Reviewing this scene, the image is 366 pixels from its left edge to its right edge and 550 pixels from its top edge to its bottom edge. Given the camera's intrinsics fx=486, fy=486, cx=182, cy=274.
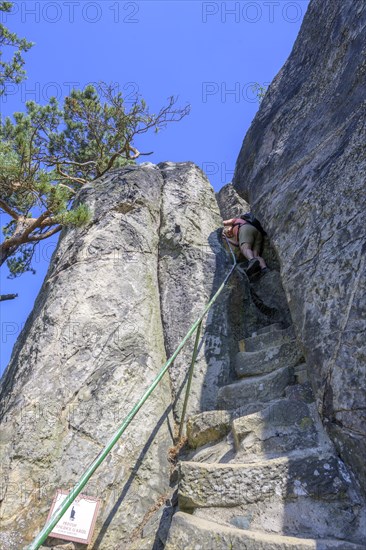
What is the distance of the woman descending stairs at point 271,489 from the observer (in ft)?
9.98

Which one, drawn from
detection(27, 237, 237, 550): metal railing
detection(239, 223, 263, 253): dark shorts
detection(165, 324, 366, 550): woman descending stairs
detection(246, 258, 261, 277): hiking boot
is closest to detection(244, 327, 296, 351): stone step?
detection(27, 237, 237, 550): metal railing

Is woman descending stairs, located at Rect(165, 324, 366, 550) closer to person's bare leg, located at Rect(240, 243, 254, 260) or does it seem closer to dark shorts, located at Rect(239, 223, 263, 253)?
person's bare leg, located at Rect(240, 243, 254, 260)

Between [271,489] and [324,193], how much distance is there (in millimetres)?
2975

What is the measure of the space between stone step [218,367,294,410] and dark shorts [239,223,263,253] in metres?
2.65

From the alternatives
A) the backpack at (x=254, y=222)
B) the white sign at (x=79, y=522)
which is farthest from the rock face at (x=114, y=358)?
the backpack at (x=254, y=222)

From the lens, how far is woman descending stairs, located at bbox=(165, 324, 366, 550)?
120 inches

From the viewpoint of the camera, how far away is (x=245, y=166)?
7.92 meters

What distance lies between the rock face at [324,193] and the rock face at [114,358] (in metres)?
1.38

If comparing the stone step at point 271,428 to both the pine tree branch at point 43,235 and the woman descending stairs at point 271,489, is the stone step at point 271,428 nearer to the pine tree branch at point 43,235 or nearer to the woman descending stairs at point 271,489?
the woman descending stairs at point 271,489

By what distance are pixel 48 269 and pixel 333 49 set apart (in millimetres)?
5359

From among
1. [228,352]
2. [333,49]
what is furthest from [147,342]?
[333,49]

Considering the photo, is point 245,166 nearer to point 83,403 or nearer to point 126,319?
point 126,319

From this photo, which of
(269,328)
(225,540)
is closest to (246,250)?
(269,328)

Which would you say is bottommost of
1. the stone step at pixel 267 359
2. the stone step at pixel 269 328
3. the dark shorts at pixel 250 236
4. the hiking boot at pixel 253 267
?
the stone step at pixel 267 359
